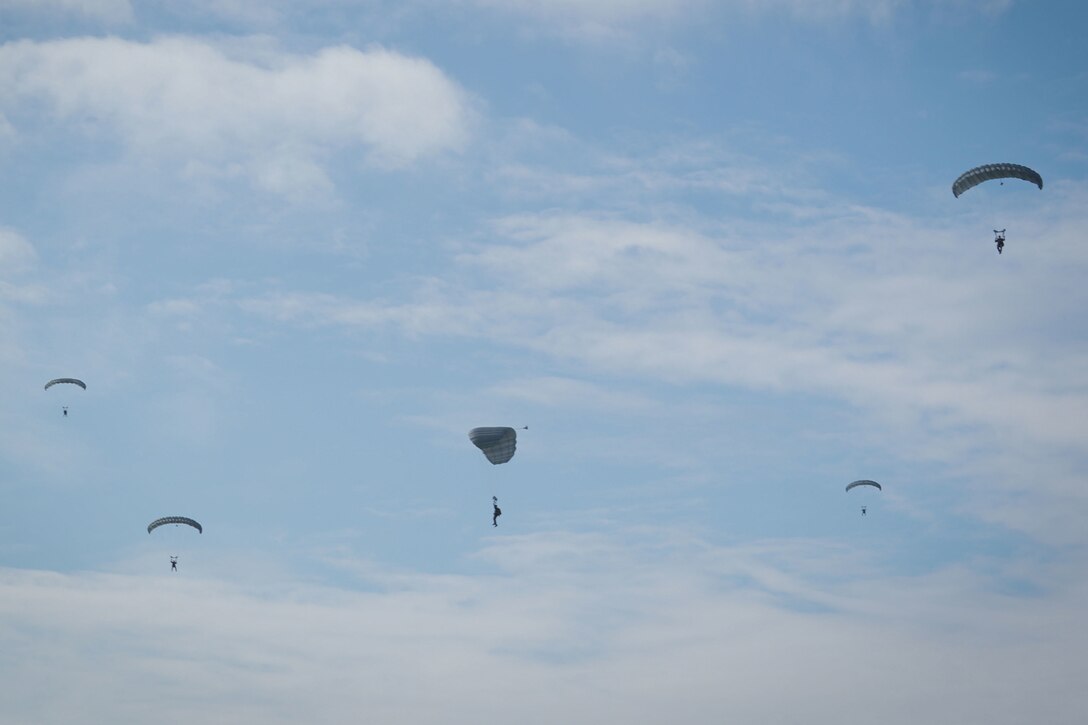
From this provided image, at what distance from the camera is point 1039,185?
151 meters

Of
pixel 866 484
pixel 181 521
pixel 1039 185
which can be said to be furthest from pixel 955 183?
pixel 181 521

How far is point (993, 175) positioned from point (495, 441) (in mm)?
48003

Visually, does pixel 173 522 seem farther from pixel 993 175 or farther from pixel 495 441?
pixel 993 175

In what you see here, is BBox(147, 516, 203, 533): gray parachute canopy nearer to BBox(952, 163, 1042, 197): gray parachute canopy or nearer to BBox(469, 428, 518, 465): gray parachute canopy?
BBox(469, 428, 518, 465): gray parachute canopy

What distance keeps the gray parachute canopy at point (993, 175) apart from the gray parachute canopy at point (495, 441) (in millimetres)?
43311

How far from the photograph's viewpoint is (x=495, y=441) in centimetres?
16088

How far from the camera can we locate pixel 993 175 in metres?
152

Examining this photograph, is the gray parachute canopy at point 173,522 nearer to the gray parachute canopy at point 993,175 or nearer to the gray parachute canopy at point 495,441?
the gray parachute canopy at point 495,441

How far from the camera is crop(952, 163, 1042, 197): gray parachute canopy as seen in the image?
494 feet

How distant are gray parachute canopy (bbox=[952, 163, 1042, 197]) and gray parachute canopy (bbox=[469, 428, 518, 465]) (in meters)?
43.3

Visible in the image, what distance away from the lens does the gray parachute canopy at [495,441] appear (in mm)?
160375

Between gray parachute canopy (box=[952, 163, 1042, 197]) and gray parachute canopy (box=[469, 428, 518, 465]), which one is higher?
gray parachute canopy (box=[952, 163, 1042, 197])

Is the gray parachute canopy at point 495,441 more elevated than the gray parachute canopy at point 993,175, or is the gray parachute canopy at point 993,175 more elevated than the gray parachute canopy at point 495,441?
the gray parachute canopy at point 993,175

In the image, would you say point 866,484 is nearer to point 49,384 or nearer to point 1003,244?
point 1003,244
